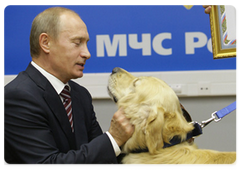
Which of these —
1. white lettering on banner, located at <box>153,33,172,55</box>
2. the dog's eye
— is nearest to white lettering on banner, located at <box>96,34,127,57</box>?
white lettering on banner, located at <box>153,33,172,55</box>

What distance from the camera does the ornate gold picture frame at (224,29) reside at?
135 cm

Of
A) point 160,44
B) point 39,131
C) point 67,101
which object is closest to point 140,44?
point 160,44

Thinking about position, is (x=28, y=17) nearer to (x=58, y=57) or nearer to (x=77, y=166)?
(x=58, y=57)

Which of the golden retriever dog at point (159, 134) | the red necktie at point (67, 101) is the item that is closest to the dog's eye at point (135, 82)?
the golden retriever dog at point (159, 134)

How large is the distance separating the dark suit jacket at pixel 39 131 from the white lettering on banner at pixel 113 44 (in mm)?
1051

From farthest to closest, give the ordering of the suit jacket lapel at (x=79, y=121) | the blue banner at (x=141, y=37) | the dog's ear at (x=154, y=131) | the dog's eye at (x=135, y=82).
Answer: the blue banner at (x=141, y=37)
the dog's eye at (x=135, y=82)
the suit jacket lapel at (x=79, y=121)
the dog's ear at (x=154, y=131)

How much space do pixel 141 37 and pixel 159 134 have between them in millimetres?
1204

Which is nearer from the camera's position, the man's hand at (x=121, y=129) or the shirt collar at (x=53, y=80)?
the man's hand at (x=121, y=129)


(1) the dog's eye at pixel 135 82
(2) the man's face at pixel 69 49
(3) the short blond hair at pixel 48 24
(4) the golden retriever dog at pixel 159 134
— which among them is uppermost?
(3) the short blond hair at pixel 48 24

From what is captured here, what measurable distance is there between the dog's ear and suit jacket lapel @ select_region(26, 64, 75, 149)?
36 cm

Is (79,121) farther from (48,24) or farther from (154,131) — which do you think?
(48,24)

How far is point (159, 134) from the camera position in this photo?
3.99 feet

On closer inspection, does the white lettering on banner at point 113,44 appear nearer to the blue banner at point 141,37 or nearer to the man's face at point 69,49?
the blue banner at point 141,37

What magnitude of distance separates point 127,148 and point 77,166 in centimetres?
30
